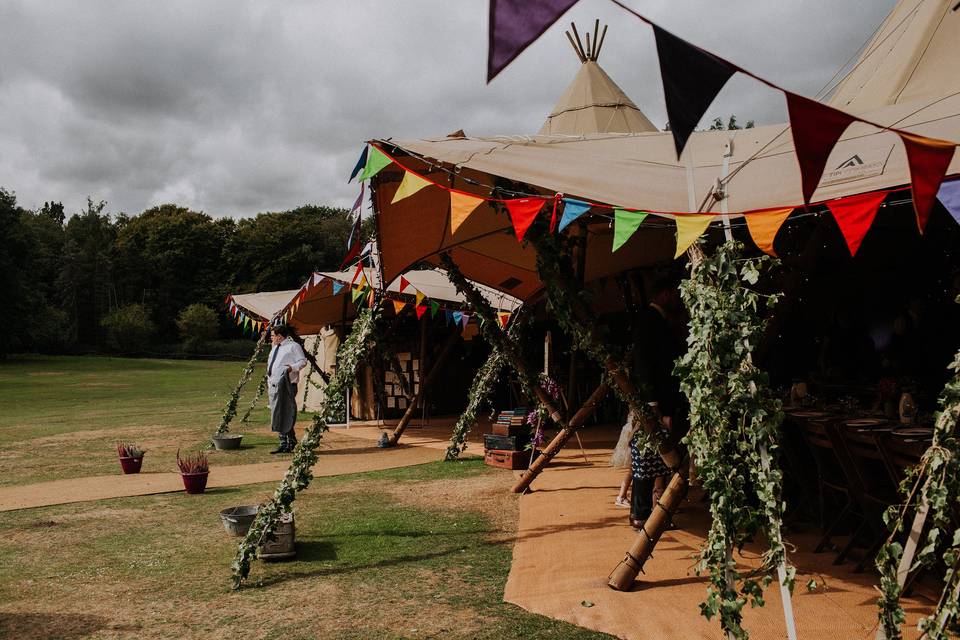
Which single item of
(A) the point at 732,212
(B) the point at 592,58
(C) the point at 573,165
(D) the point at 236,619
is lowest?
(D) the point at 236,619

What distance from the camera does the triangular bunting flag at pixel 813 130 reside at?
2.91 m

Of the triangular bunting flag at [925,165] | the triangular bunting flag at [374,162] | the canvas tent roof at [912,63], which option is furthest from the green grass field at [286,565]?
the canvas tent roof at [912,63]

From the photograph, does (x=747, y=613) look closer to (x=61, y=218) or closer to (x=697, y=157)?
(x=697, y=157)

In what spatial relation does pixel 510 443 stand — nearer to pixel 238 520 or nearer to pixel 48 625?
pixel 238 520

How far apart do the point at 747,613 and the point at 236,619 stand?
2812 mm

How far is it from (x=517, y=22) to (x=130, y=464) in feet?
26.6

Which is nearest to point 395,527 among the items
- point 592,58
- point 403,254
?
point 403,254

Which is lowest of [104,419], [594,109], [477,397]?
[104,419]

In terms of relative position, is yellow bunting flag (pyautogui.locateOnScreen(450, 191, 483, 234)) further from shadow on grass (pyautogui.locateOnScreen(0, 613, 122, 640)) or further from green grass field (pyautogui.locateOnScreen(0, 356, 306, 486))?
green grass field (pyautogui.locateOnScreen(0, 356, 306, 486))

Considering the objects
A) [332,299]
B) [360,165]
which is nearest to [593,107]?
[332,299]

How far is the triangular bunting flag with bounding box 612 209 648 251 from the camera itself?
13.7ft

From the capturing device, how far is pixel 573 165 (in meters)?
4.80

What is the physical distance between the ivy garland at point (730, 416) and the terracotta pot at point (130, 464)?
7.32 metres

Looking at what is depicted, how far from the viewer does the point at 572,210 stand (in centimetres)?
450
